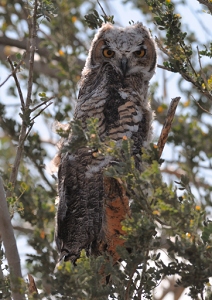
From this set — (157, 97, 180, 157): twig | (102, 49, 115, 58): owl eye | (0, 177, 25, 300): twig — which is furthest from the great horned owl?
(0, 177, 25, 300): twig

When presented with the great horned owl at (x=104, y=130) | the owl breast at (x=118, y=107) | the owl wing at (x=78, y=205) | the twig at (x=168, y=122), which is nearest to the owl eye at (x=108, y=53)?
the great horned owl at (x=104, y=130)

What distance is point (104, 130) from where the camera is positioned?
402 cm

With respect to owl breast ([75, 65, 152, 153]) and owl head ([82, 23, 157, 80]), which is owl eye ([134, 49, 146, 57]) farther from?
owl breast ([75, 65, 152, 153])

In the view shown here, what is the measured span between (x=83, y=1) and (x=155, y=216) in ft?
17.6

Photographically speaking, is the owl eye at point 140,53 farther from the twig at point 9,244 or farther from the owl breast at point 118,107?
the twig at point 9,244

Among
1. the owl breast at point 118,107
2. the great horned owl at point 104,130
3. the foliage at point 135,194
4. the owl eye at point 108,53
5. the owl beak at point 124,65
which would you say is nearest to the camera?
the foliage at point 135,194

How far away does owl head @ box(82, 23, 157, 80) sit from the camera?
15.2 feet

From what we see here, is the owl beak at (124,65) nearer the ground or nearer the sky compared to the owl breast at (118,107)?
nearer the sky

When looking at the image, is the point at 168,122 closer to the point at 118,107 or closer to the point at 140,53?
the point at 118,107

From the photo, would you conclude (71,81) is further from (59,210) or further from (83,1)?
(59,210)

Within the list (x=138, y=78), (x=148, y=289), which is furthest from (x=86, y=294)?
(x=138, y=78)

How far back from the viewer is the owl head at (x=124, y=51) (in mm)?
4633

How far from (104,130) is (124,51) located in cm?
91

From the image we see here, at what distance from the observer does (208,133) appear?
249 inches
